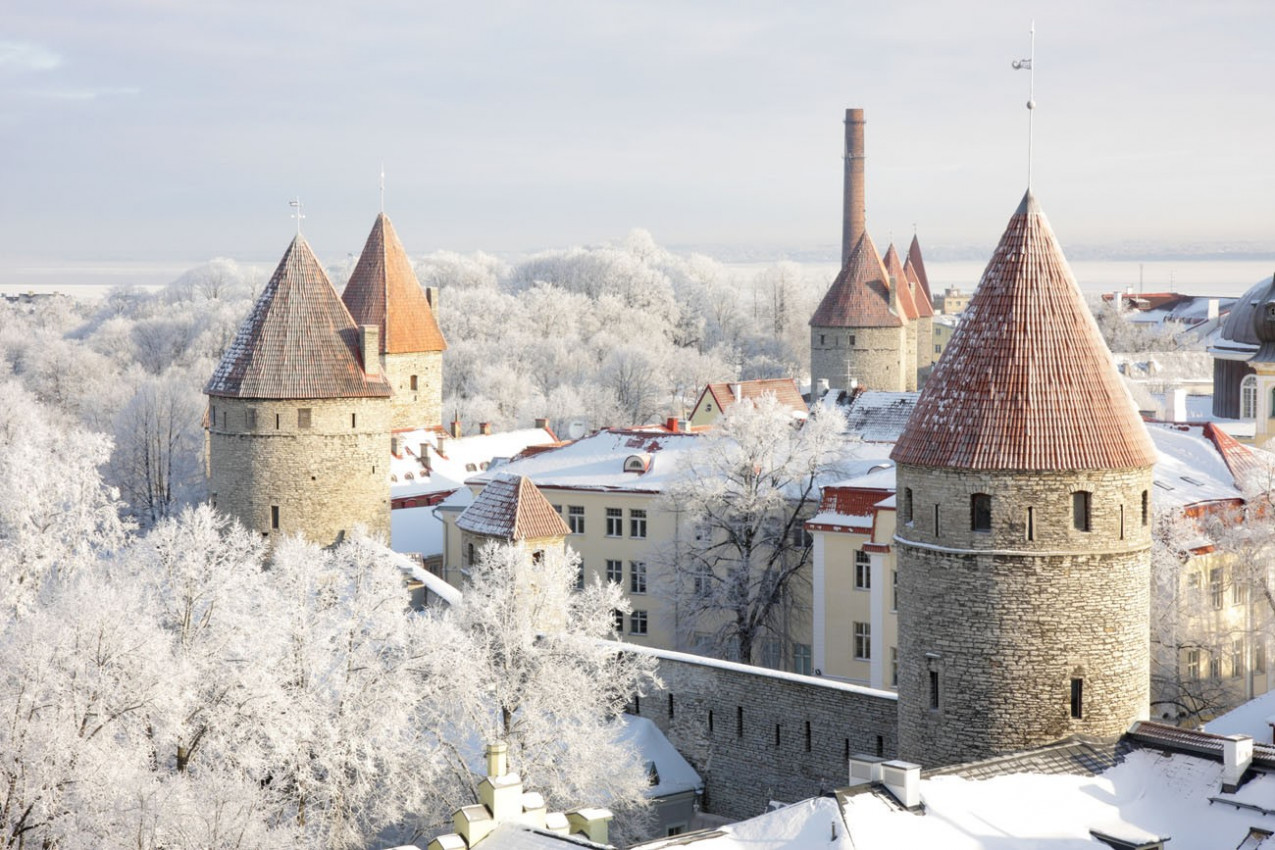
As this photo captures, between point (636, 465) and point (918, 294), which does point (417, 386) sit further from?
point (918, 294)

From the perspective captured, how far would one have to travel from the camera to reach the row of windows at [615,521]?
116ft

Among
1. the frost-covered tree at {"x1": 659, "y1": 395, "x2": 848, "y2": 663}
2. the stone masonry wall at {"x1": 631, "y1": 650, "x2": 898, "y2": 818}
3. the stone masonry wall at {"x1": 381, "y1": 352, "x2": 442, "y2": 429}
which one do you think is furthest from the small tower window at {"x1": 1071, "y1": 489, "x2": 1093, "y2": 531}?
the stone masonry wall at {"x1": 381, "y1": 352, "x2": 442, "y2": 429}

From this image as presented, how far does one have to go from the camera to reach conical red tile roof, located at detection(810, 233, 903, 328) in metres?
58.4

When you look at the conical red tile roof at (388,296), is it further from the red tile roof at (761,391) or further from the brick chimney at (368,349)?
the brick chimney at (368,349)

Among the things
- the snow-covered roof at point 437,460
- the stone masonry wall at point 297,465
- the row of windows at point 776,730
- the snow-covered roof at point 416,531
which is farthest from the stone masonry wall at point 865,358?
the row of windows at point 776,730

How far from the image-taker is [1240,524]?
94.3ft

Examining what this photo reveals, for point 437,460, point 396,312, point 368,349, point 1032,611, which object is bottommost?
point 437,460

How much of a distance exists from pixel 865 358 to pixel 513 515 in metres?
31.5

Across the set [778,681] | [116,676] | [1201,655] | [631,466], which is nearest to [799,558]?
[631,466]

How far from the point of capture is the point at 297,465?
3147 cm

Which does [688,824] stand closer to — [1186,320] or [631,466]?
[631,466]

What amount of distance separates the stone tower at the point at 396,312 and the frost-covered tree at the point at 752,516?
40.2 ft

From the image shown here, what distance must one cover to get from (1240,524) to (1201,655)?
2.47 m

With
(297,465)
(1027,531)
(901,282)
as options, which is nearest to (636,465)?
(297,465)
